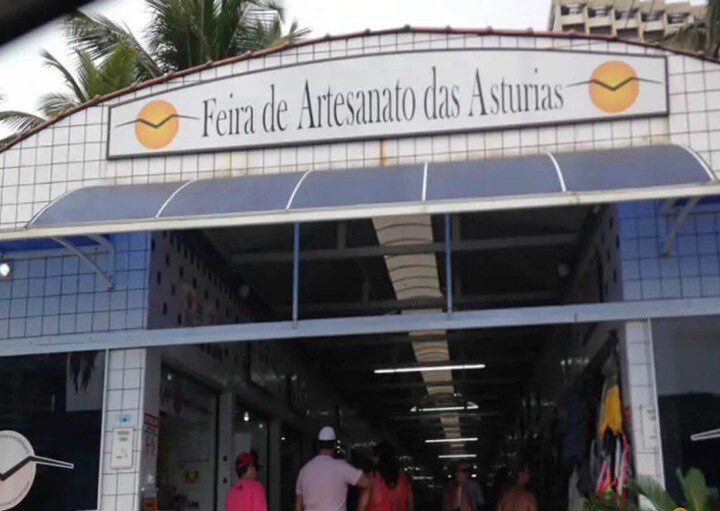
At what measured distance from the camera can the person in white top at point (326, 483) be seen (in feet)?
25.6

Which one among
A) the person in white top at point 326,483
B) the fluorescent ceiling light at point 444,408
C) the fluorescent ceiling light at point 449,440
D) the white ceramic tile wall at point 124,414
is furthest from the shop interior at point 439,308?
the fluorescent ceiling light at point 449,440

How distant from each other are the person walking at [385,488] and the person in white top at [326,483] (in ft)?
1.98

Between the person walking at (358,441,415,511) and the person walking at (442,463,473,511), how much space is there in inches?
74.8

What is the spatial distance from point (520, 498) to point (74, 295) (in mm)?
5107

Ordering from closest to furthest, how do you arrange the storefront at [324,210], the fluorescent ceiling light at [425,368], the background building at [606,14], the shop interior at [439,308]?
1. the storefront at [324,210]
2. the shop interior at [439,308]
3. the fluorescent ceiling light at [425,368]
4. the background building at [606,14]

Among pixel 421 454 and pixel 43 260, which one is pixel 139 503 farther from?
pixel 421 454

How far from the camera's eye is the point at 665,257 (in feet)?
25.7

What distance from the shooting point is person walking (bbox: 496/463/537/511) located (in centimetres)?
1058

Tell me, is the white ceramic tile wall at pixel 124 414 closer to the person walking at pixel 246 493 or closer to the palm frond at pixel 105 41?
the person walking at pixel 246 493

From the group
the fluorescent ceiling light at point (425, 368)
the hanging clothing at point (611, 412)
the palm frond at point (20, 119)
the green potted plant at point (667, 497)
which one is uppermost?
the palm frond at point (20, 119)

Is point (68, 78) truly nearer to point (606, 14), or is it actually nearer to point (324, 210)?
point (324, 210)

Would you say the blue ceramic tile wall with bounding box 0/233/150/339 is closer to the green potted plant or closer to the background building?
the green potted plant

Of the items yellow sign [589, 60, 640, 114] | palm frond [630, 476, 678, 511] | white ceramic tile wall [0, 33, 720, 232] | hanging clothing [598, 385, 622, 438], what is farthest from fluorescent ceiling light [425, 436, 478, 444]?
palm frond [630, 476, 678, 511]

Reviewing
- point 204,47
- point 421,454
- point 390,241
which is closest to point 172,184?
point 390,241
